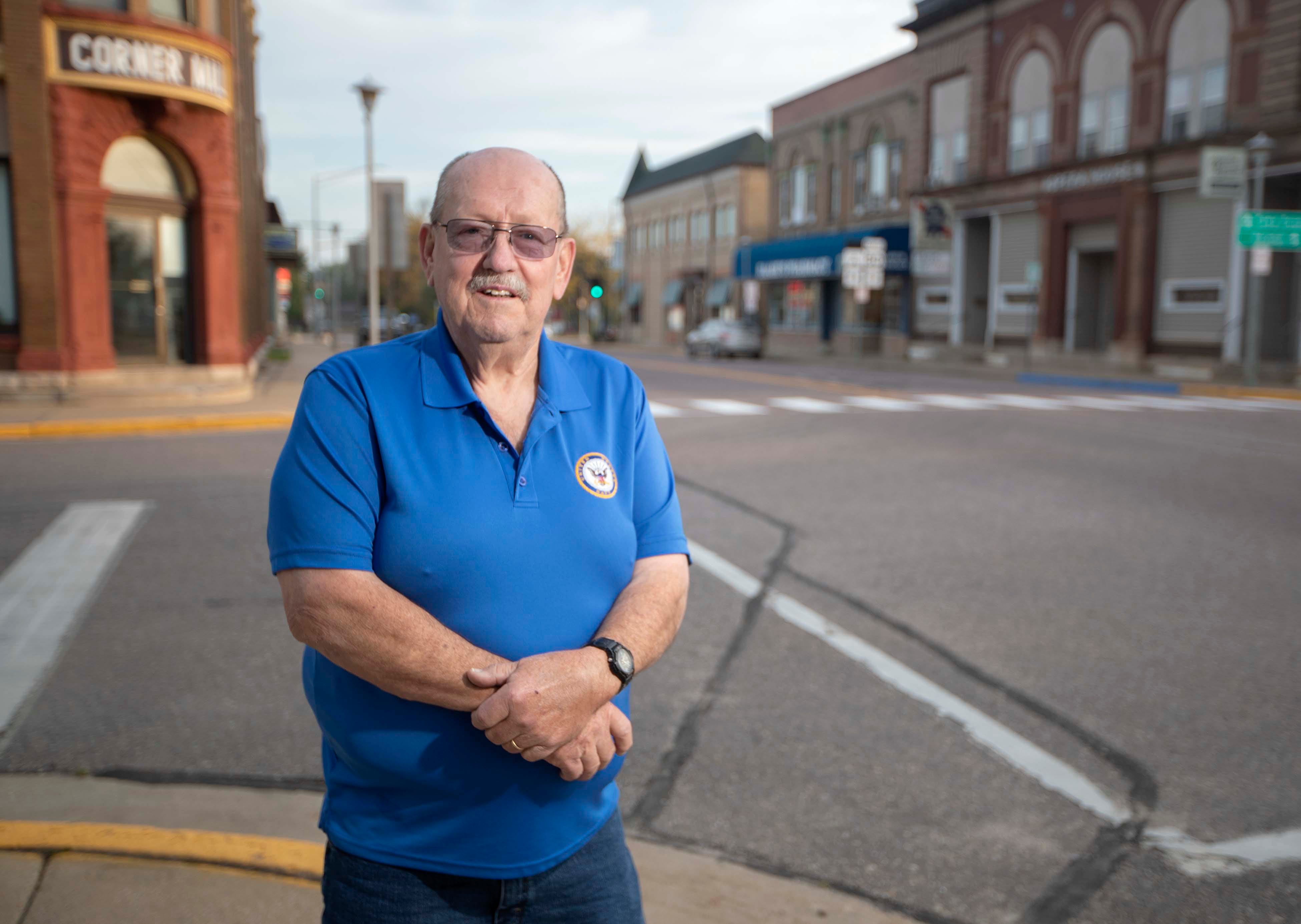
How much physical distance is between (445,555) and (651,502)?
0.50 meters

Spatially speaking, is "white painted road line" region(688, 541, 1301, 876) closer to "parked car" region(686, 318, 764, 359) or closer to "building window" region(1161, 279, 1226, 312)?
"building window" region(1161, 279, 1226, 312)

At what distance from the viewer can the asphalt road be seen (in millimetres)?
3643

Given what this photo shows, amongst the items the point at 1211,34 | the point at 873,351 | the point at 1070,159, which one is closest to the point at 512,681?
the point at 1211,34

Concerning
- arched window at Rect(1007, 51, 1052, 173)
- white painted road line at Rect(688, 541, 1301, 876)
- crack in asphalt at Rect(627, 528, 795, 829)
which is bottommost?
crack in asphalt at Rect(627, 528, 795, 829)

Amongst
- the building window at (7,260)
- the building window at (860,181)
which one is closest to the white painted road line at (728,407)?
the building window at (7,260)

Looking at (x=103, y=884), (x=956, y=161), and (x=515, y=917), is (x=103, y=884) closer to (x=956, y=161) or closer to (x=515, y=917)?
(x=515, y=917)

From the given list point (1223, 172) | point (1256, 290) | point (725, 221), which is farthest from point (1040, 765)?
point (725, 221)

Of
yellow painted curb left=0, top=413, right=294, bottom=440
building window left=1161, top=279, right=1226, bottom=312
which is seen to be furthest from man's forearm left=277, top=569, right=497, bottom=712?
building window left=1161, top=279, right=1226, bottom=312

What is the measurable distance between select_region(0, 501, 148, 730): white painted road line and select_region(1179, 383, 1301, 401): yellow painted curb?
68.4 feet

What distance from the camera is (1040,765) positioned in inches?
169

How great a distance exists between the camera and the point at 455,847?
6.59 ft

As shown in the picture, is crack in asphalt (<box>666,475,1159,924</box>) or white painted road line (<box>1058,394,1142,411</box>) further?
white painted road line (<box>1058,394,1142,411</box>)

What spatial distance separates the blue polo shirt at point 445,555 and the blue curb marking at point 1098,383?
24.8 metres

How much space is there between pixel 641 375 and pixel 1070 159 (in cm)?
1500
